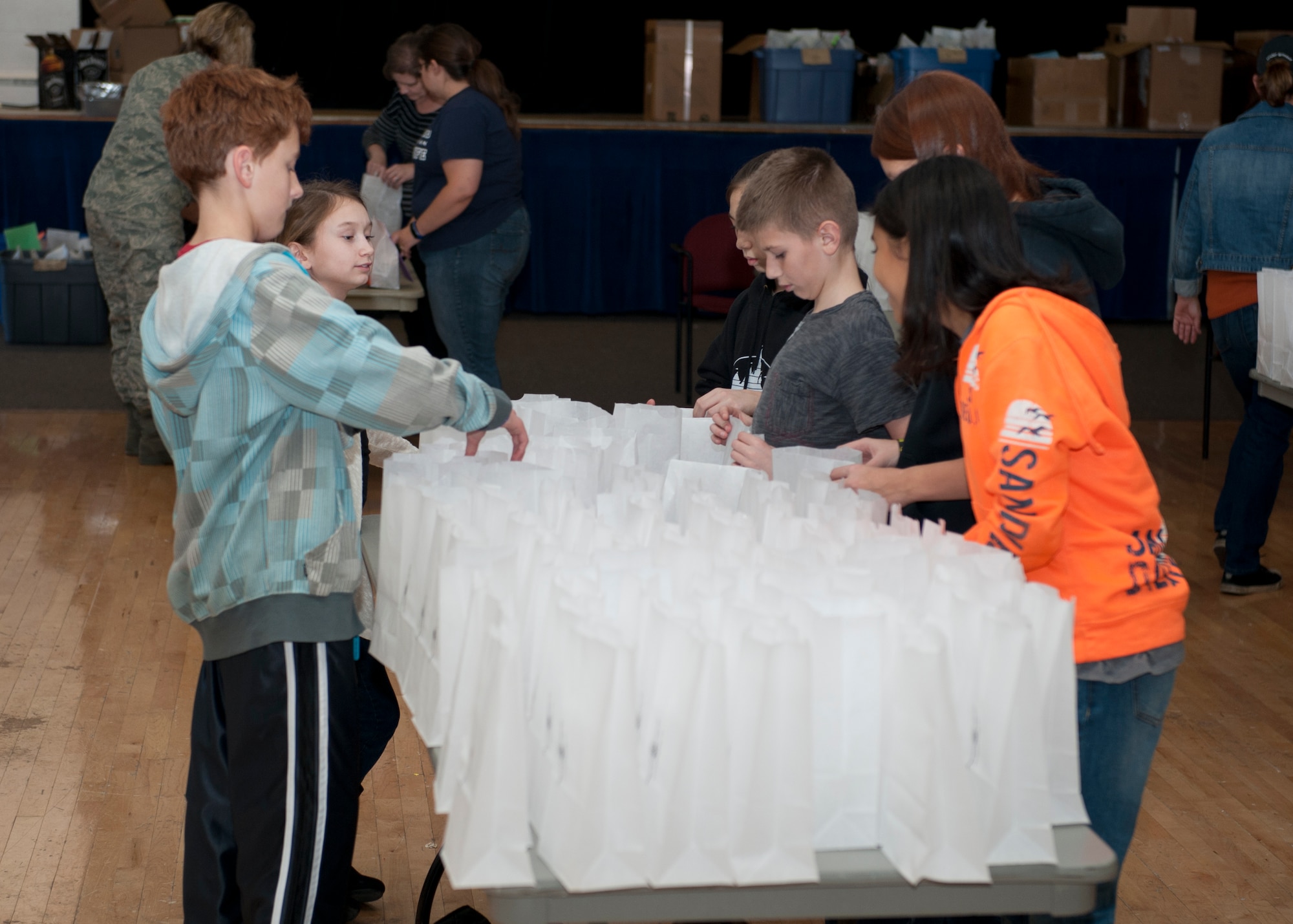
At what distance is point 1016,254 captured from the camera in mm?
1407

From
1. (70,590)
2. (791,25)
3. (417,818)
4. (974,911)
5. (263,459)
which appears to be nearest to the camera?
(974,911)

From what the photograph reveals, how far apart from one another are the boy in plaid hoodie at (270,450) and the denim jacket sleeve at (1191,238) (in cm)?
283

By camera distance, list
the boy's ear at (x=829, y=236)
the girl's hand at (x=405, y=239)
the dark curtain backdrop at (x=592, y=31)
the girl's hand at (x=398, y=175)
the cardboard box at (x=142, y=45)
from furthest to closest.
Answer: the dark curtain backdrop at (x=592, y=31) → the cardboard box at (x=142, y=45) → the girl's hand at (x=398, y=175) → the girl's hand at (x=405, y=239) → the boy's ear at (x=829, y=236)

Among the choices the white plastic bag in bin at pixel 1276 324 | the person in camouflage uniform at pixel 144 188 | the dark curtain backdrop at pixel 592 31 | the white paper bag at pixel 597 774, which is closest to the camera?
the white paper bag at pixel 597 774

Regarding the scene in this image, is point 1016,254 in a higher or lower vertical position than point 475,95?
lower

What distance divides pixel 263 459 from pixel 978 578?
84 cm

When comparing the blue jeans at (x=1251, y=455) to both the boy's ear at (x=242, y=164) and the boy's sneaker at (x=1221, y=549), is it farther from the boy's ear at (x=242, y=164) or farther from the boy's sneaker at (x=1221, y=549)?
the boy's ear at (x=242, y=164)

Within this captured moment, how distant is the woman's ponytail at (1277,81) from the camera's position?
12.0 feet

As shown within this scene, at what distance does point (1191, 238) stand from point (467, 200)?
2.24m

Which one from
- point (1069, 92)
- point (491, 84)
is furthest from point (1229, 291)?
point (1069, 92)

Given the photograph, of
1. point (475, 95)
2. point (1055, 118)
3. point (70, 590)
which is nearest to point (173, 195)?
point (475, 95)

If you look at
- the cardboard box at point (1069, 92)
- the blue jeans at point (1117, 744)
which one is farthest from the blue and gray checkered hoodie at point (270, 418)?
the cardboard box at point (1069, 92)

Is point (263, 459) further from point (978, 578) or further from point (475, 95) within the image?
point (475, 95)

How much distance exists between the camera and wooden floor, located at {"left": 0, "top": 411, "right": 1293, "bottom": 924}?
7.34ft
